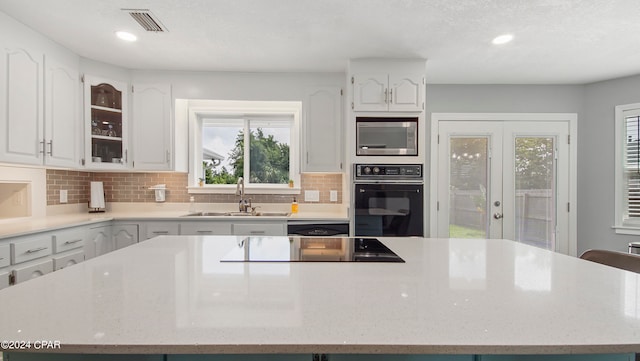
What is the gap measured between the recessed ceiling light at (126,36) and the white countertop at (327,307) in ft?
6.74

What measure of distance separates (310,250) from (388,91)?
2.11 meters

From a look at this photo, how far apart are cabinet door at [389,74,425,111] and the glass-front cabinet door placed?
2641 mm

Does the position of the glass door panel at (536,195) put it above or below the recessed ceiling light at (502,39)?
below

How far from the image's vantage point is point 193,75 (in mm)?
3422

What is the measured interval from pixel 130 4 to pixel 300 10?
110 cm

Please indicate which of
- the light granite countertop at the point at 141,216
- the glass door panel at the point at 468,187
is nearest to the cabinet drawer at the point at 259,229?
the light granite countertop at the point at 141,216

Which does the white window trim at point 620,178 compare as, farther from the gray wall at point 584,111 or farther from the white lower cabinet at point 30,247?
the white lower cabinet at point 30,247

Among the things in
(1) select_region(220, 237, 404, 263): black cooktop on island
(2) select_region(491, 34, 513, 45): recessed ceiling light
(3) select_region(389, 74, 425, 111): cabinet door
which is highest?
(2) select_region(491, 34, 513, 45): recessed ceiling light

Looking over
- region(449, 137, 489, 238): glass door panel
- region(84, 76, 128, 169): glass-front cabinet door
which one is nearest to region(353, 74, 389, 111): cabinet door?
region(449, 137, 489, 238): glass door panel

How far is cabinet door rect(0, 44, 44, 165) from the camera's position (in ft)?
7.56

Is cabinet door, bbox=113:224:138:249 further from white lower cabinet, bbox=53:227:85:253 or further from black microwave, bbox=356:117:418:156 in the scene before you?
black microwave, bbox=356:117:418:156

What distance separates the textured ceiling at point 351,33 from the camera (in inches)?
85.7

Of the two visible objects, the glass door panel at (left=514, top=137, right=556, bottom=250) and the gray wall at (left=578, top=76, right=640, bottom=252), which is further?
the glass door panel at (left=514, top=137, right=556, bottom=250)

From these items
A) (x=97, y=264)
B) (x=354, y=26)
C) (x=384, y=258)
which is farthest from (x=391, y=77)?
(x=97, y=264)
